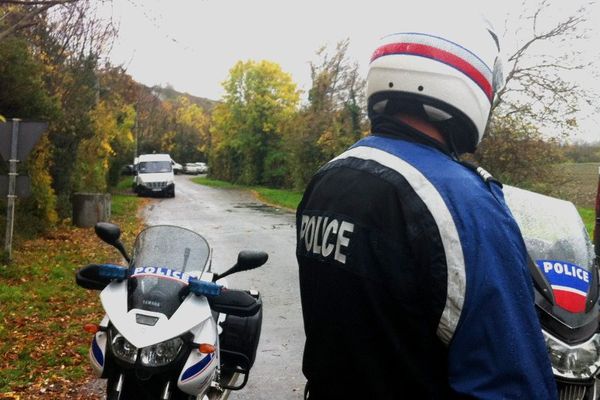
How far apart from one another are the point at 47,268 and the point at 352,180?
9.16 m

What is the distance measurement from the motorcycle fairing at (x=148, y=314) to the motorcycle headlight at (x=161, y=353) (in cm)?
8

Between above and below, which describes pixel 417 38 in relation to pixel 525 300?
above

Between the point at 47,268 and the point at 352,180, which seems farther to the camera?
the point at 47,268

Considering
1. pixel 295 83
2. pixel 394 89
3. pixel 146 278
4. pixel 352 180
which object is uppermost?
pixel 295 83

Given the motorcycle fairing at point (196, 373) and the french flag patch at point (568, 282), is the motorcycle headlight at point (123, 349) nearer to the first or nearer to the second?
the motorcycle fairing at point (196, 373)

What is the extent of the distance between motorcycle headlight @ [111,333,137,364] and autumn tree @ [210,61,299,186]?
3975cm

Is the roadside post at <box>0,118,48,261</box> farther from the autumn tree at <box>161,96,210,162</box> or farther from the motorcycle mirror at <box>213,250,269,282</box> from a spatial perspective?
the autumn tree at <box>161,96,210,162</box>

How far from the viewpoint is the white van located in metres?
31.0

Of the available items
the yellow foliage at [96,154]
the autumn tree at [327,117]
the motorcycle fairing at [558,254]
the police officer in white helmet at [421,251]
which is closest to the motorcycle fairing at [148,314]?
the police officer in white helmet at [421,251]

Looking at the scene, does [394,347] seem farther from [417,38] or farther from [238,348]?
[238,348]

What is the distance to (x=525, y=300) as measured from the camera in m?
1.35

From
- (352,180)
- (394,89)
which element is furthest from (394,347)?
(394,89)

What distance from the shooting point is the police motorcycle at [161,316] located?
9.64 ft

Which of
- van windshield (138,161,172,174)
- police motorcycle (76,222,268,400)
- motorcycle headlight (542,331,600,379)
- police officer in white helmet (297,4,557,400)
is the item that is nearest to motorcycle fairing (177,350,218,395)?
police motorcycle (76,222,268,400)
